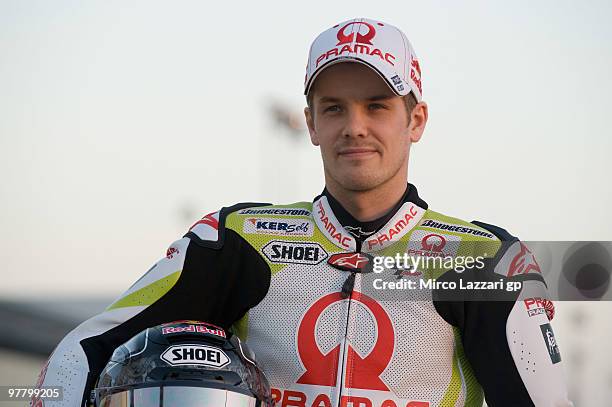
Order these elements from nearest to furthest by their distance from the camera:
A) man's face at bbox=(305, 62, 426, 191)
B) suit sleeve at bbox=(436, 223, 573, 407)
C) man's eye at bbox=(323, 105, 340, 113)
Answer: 1. suit sleeve at bbox=(436, 223, 573, 407)
2. man's face at bbox=(305, 62, 426, 191)
3. man's eye at bbox=(323, 105, 340, 113)

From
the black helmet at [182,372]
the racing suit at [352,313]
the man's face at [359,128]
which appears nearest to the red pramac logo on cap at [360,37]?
the man's face at [359,128]

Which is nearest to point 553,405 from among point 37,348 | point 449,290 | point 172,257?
point 449,290

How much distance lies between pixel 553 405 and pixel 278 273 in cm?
126

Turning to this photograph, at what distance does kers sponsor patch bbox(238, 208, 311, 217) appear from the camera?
5168mm

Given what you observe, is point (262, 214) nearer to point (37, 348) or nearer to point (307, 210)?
point (307, 210)

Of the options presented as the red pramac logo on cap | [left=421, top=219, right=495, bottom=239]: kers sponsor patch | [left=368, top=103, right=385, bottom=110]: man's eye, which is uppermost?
the red pramac logo on cap

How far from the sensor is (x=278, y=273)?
194 inches

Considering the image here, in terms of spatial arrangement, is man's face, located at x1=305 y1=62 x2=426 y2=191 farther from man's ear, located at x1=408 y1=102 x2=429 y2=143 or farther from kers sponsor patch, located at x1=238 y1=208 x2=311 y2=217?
kers sponsor patch, located at x1=238 y1=208 x2=311 y2=217

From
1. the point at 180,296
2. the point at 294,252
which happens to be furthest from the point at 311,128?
the point at 180,296

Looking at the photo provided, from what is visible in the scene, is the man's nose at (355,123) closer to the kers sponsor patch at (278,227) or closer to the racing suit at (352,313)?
the racing suit at (352,313)

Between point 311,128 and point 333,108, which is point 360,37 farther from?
point 311,128

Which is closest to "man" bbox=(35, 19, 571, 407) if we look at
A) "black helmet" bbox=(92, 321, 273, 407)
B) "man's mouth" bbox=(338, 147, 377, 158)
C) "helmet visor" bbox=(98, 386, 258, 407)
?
"man's mouth" bbox=(338, 147, 377, 158)

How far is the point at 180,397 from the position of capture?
4.04 m

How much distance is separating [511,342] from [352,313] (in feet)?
2.17
